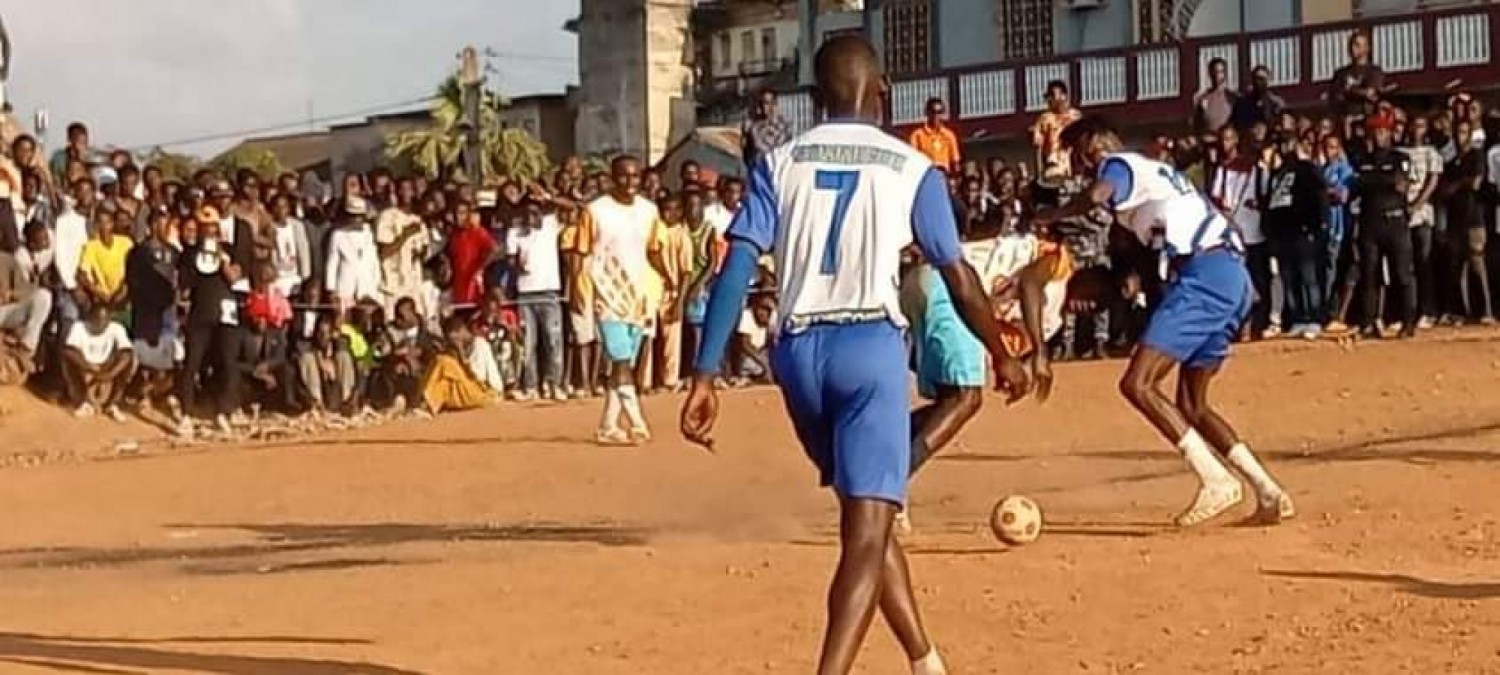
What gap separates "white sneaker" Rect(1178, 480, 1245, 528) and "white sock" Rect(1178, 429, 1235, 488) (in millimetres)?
24

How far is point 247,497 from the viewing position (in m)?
16.3

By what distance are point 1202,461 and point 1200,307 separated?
0.68m

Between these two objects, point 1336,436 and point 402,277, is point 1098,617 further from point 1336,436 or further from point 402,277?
point 402,277

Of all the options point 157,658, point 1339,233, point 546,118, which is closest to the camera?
Answer: point 157,658

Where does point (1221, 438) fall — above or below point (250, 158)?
below

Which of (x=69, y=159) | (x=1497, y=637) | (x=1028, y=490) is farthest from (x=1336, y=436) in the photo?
(x=69, y=159)

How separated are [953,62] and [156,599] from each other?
32410 mm

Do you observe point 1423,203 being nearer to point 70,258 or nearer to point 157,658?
point 70,258

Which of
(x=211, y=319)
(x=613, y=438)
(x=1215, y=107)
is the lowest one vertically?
(x=613, y=438)

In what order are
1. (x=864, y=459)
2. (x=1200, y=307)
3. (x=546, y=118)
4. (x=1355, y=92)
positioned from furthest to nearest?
(x=546, y=118) < (x=1355, y=92) < (x=1200, y=307) < (x=864, y=459)

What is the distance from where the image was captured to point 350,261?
71.6ft

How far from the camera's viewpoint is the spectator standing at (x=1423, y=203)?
2106 cm

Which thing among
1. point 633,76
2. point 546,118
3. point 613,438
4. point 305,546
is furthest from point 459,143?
point 305,546

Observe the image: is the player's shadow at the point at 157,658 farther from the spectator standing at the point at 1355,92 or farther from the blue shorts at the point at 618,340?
the spectator standing at the point at 1355,92
